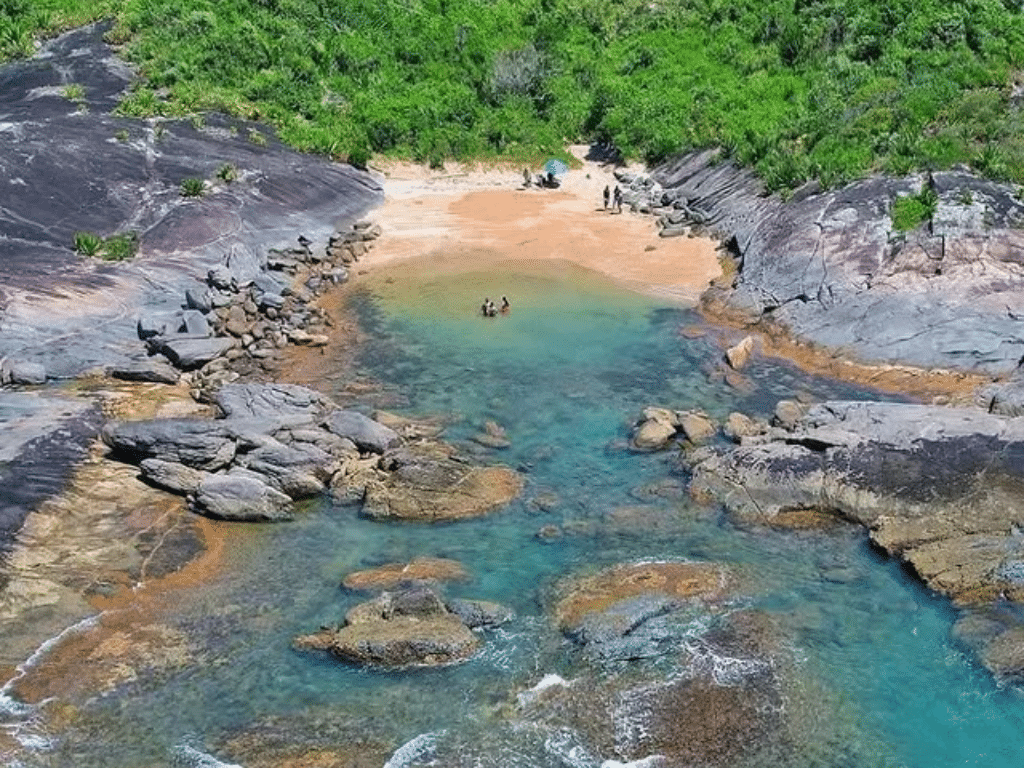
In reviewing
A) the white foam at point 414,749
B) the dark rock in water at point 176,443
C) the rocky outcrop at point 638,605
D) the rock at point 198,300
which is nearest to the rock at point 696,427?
the rocky outcrop at point 638,605

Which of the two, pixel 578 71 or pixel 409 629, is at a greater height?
pixel 578 71

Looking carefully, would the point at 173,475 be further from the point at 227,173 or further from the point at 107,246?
the point at 227,173

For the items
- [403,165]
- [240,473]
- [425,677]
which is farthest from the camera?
[403,165]

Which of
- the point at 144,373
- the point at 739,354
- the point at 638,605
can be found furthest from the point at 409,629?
the point at 739,354

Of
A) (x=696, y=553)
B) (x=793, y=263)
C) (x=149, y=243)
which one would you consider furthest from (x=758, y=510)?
(x=149, y=243)

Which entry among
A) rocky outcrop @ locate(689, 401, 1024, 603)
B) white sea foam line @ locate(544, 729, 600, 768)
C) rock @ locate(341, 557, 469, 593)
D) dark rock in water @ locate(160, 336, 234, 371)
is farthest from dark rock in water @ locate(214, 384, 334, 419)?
white sea foam line @ locate(544, 729, 600, 768)

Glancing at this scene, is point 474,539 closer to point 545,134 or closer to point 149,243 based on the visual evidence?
point 149,243

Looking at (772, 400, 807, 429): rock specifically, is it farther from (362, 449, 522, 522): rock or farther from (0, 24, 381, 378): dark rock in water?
(0, 24, 381, 378): dark rock in water

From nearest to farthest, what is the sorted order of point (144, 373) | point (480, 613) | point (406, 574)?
point (480, 613), point (406, 574), point (144, 373)
